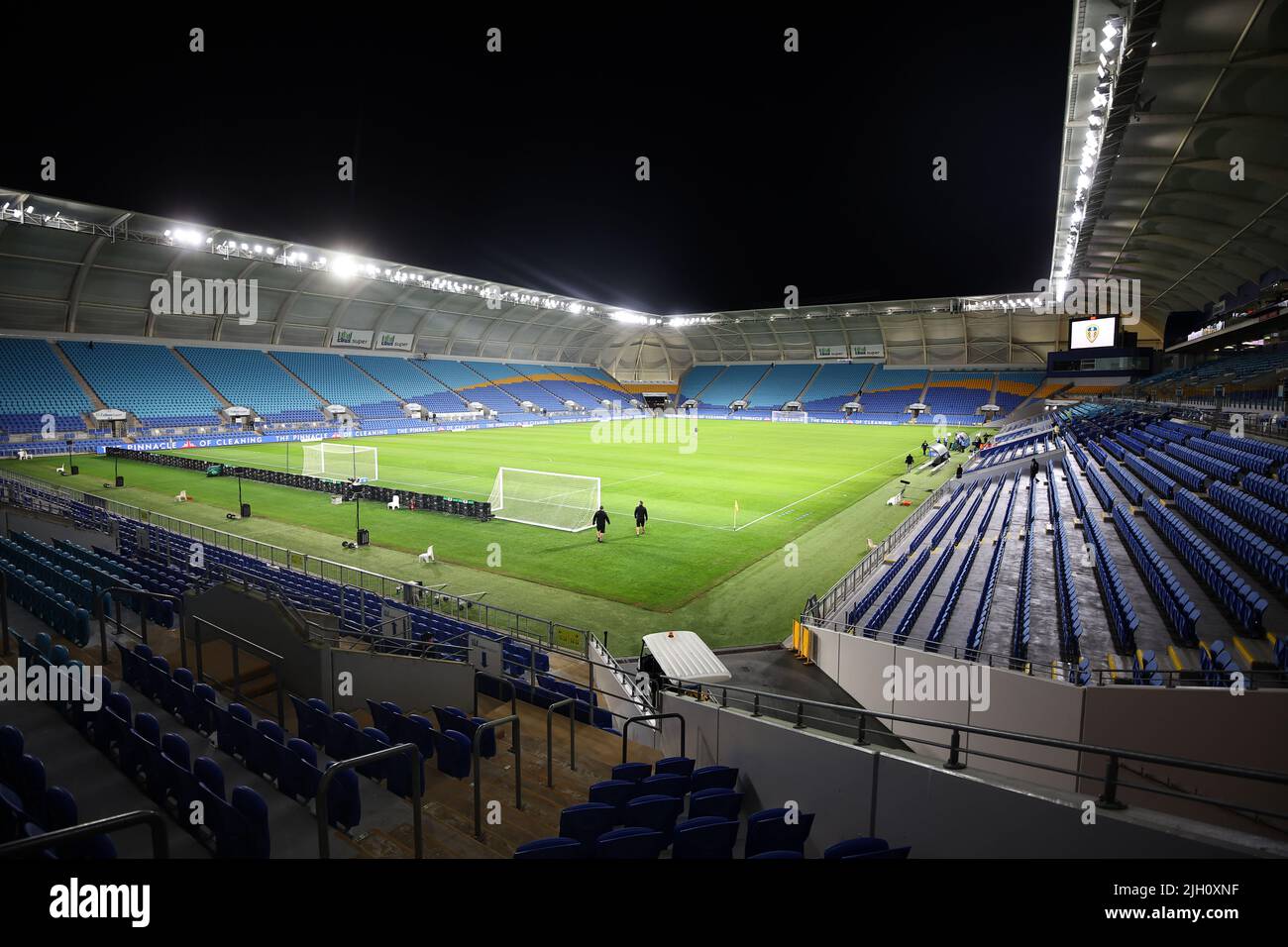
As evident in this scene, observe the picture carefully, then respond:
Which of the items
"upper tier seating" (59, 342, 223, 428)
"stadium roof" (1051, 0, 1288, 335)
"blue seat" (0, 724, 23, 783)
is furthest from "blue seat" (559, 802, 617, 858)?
"upper tier seating" (59, 342, 223, 428)

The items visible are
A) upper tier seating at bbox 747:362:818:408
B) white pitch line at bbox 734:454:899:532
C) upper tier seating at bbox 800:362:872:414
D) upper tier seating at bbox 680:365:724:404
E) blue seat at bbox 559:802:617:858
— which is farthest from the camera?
upper tier seating at bbox 680:365:724:404

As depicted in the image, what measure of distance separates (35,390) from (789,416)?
2610 inches

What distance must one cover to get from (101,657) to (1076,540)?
18587mm

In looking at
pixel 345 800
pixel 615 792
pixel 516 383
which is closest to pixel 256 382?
pixel 516 383

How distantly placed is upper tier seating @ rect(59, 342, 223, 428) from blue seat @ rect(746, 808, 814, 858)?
50.5 metres

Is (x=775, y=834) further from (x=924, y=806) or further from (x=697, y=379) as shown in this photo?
(x=697, y=379)

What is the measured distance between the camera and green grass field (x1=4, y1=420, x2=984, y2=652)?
15.4 metres

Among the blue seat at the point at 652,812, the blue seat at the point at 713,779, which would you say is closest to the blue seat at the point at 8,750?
the blue seat at the point at 652,812

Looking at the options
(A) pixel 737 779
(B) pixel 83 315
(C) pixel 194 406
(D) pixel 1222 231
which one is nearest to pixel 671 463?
(D) pixel 1222 231

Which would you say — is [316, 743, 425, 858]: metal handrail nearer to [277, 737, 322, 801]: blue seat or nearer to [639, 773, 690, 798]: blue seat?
[277, 737, 322, 801]: blue seat

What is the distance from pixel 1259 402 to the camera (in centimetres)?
2506

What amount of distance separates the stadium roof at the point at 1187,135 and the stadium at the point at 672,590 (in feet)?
0.50

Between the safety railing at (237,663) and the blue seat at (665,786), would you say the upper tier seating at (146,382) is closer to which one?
the safety railing at (237,663)
